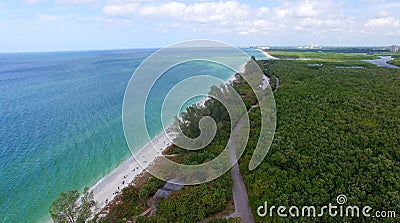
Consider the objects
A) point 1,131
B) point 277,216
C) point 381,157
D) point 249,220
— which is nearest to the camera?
point 277,216

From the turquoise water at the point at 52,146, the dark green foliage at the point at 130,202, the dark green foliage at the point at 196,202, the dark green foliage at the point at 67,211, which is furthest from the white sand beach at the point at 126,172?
the dark green foliage at the point at 196,202

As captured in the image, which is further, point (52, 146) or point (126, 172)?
point (52, 146)

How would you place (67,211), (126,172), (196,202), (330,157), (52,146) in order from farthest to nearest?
(52,146) < (126,172) < (330,157) < (196,202) < (67,211)

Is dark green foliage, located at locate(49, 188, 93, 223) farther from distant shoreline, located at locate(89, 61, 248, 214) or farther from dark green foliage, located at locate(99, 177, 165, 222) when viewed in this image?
distant shoreline, located at locate(89, 61, 248, 214)

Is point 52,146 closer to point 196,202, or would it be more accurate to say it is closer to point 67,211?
point 67,211

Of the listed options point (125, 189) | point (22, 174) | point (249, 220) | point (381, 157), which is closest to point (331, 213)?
point (249, 220)

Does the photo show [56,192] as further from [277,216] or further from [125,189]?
[277,216]

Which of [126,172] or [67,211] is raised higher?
[67,211]

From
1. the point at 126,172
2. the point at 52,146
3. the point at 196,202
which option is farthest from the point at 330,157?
the point at 52,146

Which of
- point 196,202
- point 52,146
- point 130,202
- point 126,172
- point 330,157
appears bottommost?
point 126,172
